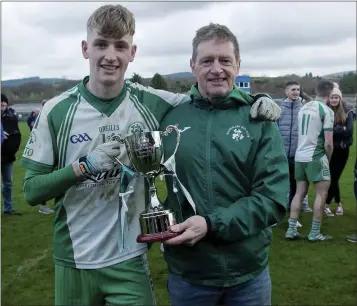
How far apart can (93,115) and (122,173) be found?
0.35 meters

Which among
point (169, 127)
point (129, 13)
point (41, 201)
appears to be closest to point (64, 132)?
point (41, 201)

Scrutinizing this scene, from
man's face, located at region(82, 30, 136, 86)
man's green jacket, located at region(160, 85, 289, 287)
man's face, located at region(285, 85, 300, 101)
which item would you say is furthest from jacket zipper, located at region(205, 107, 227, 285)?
man's face, located at region(285, 85, 300, 101)

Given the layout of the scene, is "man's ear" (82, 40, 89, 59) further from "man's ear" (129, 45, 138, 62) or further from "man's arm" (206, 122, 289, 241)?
"man's arm" (206, 122, 289, 241)

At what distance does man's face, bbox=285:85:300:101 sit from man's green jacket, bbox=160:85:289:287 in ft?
15.1

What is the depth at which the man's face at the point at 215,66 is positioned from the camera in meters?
2.23

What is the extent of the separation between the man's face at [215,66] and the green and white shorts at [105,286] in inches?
36.9

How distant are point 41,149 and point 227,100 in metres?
0.92

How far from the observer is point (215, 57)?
2.23 m

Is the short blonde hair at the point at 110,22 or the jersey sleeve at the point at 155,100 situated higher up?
the short blonde hair at the point at 110,22

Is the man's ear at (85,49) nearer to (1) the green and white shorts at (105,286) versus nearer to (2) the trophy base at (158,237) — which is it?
(2) the trophy base at (158,237)

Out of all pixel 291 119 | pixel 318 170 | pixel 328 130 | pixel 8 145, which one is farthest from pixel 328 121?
pixel 8 145

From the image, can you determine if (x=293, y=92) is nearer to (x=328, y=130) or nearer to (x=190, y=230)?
(x=328, y=130)

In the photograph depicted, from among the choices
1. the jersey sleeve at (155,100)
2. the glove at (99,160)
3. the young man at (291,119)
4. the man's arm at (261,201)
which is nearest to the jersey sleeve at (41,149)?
the glove at (99,160)

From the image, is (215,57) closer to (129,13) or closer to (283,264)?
(129,13)
